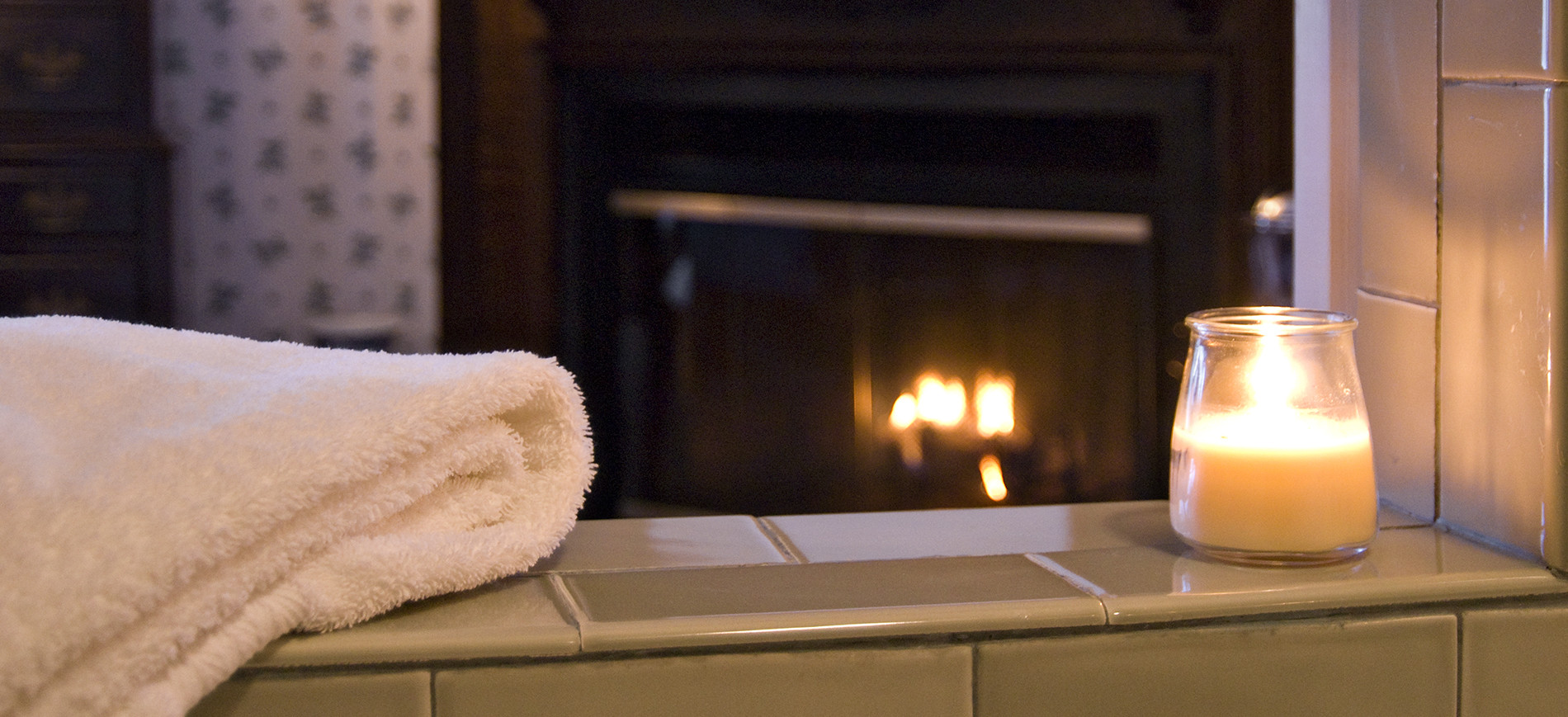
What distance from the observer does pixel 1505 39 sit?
426 mm

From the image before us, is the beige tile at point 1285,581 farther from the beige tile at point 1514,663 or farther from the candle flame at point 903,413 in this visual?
the candle flame at point 903,413

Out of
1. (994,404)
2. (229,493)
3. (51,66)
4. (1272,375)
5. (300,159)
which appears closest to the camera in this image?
(229,493)

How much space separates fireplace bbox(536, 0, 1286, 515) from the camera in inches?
77.7

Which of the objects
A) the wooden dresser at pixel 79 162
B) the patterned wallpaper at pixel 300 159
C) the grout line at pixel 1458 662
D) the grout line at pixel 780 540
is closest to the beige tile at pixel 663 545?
the grout line at pixel 780 540

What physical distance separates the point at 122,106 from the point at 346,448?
2.45 meters

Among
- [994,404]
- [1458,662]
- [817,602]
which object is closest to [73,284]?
[994,404]

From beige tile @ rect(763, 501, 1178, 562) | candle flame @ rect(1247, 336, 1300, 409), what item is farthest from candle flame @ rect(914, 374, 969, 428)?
candle flame @ rect(1247, 336, 1300, 409)

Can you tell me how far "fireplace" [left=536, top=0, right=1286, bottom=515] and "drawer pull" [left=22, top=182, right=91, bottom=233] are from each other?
3.39 feet

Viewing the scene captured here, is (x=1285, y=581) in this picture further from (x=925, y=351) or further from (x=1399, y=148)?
(x=925, y=351)

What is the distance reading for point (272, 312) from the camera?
10.2 ft

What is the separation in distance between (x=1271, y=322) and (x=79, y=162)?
2543mm

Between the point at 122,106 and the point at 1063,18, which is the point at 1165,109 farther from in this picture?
the point at 122,106

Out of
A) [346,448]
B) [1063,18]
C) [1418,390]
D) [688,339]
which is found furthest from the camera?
[688,339]

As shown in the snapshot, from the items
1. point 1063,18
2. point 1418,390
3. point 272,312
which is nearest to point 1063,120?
point 1063,18
